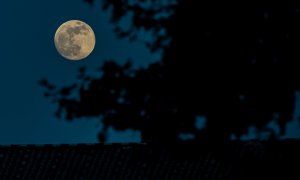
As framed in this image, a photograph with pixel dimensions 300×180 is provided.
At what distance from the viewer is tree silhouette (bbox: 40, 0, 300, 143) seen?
7598mm

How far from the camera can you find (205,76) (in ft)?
25.3

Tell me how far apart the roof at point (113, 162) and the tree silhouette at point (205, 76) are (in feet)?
30.7

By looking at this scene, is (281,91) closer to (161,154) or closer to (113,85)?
(113,85)

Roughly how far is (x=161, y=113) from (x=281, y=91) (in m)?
1.74

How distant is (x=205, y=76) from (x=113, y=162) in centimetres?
1091

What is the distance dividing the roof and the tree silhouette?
30.7 ft

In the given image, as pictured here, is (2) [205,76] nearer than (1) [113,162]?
Yes

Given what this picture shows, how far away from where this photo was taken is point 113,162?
1814cm

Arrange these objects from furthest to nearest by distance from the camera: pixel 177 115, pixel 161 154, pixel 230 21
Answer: pixel 161 154, pixel 177 115, pixel 230 21

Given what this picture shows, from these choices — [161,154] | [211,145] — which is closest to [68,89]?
[211,145]

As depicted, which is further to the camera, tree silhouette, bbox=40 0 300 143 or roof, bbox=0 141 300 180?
roof, bbox=0 141 300 180

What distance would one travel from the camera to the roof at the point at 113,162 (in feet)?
58.4

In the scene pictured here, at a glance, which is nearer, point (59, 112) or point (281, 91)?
point (281, 91)

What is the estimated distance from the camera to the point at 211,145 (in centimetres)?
795
